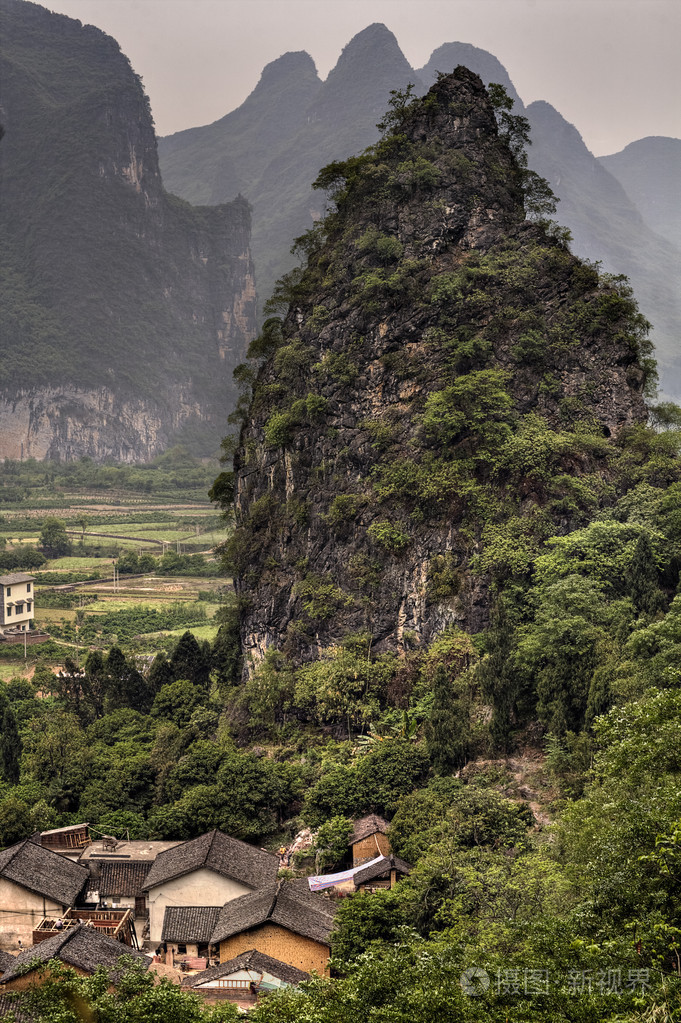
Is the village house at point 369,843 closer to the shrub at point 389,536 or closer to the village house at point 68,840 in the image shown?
the village house at point 68,840

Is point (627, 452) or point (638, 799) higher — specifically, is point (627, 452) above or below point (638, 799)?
above

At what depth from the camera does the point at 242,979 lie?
58.1 ft

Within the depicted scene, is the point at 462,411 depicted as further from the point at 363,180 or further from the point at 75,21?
the point at 75,21

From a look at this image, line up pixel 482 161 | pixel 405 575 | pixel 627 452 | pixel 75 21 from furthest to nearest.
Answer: pixel 75 21 → pixel 482 161 → pixel 405 575 → pixel 627 452

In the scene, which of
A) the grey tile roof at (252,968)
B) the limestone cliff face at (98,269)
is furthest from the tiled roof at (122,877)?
the limestone cliff face at (98,269)

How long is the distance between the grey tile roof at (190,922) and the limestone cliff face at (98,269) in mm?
118007

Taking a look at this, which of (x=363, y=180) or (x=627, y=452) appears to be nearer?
(x=627, y=452)

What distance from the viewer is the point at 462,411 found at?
1075 inches

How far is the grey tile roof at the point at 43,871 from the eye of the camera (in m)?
22.0

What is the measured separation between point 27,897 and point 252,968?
23.6 ft

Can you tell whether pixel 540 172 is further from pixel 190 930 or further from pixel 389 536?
pixel 190 930

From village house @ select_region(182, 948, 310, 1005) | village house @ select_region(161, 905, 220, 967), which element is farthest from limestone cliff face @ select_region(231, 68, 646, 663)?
village house @ select_region(182, 948, 310, 1005)

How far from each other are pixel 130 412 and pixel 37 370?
16297 mm

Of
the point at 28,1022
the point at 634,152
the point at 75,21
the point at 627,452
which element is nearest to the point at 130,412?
the point at 75,21
